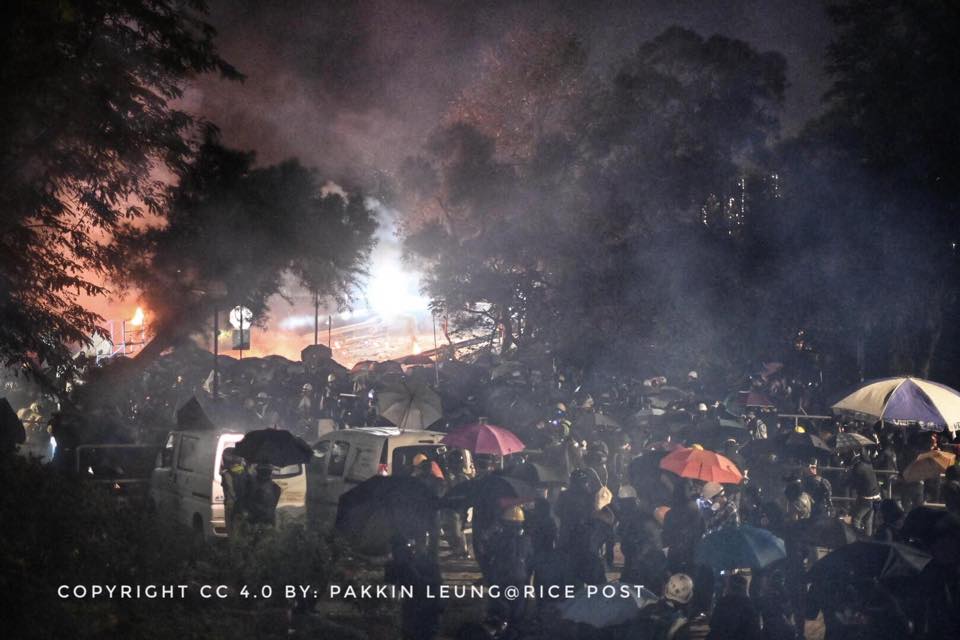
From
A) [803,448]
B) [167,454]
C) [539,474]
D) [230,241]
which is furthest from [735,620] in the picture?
[230,241]

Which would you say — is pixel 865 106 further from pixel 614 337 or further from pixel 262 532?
pixel 262 532

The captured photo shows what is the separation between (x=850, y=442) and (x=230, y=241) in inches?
796

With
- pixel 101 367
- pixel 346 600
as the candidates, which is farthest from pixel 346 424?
pixel 346 600

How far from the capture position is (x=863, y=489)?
1370 cm

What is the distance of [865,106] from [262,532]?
2320 centimetres

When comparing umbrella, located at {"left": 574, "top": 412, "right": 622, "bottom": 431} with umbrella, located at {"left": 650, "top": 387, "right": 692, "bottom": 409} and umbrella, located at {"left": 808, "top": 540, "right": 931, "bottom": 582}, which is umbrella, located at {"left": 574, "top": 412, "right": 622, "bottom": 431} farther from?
umbrella, located at {"left": 808, "top": 540, "right": 931, "bottom": 582}

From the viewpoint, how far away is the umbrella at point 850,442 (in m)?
15.8

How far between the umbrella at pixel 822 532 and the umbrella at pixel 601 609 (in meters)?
→ 2.94

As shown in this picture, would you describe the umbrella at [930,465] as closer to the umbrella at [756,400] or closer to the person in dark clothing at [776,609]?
the person in dark clothing at [776,609]

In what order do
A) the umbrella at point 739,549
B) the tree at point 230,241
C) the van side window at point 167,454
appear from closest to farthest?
the umbrella at point 739,549
the van side window at point 167,454
the tree at point 230,241

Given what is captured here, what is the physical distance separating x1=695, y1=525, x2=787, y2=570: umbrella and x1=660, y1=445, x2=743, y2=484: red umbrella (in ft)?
8.59

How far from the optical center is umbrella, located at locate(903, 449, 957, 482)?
13.3 meters

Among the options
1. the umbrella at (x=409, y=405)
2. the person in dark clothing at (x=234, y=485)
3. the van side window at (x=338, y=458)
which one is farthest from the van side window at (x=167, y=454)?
the umbrella at (x=409, y=405)

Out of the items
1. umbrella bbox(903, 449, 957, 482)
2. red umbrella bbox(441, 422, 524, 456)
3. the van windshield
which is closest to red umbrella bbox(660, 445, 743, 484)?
red umbrella bbox(441, 422, 524, 456)
